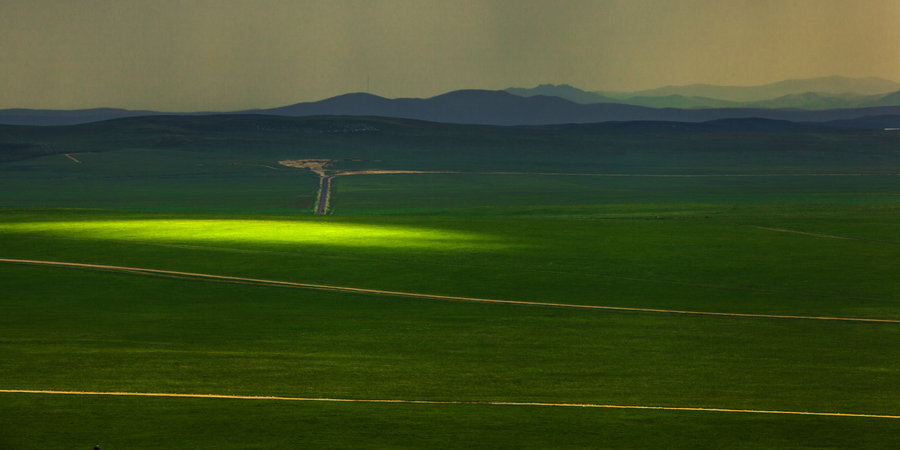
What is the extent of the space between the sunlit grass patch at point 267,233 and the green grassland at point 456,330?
0.82 ft

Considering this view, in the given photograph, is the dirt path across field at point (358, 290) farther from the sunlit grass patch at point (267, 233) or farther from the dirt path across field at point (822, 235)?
the dirt path across field at point (822, 235)

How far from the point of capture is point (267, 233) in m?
43.0

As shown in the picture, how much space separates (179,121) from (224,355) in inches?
7329

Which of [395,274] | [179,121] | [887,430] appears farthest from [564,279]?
[179,121]

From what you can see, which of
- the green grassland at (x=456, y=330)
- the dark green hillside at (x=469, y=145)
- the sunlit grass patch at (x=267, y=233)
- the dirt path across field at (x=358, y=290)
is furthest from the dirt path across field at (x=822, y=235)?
the dark green hillside at (x=469, y=145)

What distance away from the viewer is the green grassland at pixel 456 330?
14.0 m

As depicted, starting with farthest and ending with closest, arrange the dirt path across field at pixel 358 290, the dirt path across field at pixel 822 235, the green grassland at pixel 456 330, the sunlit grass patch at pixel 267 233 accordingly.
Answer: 1. the dirt path across field at pixel 822 235
2. the sunlit grass patch at pixel 267 233
3. the dirt path across field at pixel 358 290
4. the green grassland at pixel 456 330

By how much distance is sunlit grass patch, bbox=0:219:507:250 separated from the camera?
39675 millimetres

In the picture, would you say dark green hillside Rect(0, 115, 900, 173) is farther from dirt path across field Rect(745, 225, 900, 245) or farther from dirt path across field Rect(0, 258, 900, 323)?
dirt path across field Rect(0, 258, 900, 323)

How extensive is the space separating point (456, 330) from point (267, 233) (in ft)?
71.9

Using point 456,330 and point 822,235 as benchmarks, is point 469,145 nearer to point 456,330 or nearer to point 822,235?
point 822,235

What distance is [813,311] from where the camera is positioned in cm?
2639

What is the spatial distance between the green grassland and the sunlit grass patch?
0.25m

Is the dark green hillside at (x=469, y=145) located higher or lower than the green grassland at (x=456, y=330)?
higher
